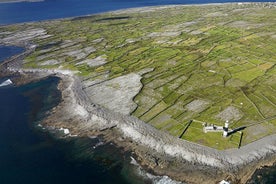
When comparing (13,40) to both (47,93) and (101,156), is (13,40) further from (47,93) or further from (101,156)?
(101,156)

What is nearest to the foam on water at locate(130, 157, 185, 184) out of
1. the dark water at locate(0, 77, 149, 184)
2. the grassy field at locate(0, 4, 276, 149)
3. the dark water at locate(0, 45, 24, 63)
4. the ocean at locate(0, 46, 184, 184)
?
the ocean at locate(0, 46, 184, 184)

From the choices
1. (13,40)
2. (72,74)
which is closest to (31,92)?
(72,74)

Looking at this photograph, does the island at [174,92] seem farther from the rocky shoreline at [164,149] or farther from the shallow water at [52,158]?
the shallow water at [52,158]

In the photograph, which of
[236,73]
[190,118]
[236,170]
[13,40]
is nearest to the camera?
[236,170]

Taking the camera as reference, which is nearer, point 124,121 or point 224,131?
point 224,131

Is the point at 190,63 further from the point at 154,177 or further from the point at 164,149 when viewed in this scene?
the point at 154,177

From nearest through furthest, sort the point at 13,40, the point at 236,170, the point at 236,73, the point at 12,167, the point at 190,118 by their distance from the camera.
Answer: the point at 236,170 < the point at 12,167 < the point at 190,118 < the point at 236,73 < the point at 13,40
